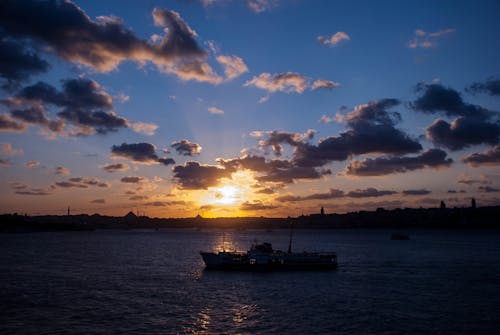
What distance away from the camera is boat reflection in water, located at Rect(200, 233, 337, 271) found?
9561 centimetres

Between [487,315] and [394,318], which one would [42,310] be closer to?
[394,318]

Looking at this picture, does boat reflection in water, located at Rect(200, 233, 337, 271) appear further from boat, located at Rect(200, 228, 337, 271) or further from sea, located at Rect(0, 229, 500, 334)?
sea, located at Rect(0, 229, 500, 334)

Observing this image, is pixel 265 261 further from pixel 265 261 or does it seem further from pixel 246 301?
pixel 246 301

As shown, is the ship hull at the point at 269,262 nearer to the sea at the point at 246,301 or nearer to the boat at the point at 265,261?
the boat at the point at 265,261

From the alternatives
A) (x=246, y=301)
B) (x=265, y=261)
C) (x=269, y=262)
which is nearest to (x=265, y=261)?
(x=265, y=261)

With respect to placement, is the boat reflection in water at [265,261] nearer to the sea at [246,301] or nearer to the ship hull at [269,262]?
the ship hull at [269,262]

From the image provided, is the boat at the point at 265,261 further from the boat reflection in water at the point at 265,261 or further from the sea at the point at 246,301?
the sea at the point at 246,301

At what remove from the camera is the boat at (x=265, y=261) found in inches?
3762

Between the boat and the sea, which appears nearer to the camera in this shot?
the sea

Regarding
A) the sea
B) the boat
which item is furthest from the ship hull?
the sea


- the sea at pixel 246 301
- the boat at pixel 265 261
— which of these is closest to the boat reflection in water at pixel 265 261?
the boat at pixel 265 261

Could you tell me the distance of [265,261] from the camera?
3755 inches

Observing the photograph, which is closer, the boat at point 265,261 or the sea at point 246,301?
the sea at point 246,301

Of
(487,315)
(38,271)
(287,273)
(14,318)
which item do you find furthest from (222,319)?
(38,271)
